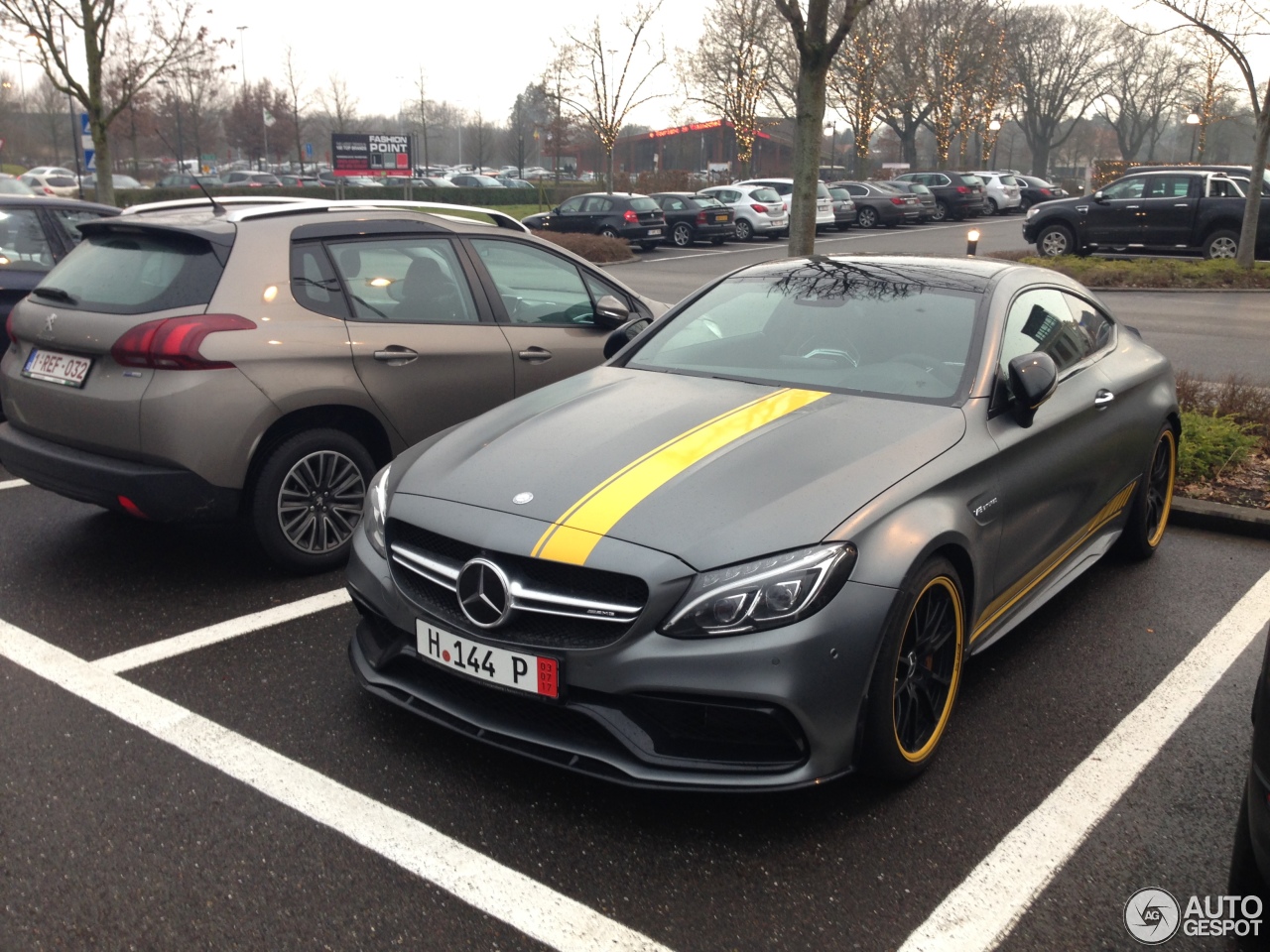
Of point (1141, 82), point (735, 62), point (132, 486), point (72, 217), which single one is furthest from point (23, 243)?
point (1141, 82)

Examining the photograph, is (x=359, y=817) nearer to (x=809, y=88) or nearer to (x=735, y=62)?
(x=809, y=88)

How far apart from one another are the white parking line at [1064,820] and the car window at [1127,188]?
66.5ft

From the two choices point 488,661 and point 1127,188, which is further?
point 1127,188

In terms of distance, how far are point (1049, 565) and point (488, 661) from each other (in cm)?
230

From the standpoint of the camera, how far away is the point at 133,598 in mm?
4863

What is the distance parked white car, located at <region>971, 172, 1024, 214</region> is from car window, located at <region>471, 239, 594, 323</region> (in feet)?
129

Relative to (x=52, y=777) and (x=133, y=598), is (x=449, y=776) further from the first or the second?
(x=133, y=598)

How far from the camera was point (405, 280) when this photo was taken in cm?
557

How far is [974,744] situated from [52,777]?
2.82 metres

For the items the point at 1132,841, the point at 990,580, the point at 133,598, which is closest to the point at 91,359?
the point at 133,598

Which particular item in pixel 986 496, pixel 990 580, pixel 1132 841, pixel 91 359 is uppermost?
pixel 91 359

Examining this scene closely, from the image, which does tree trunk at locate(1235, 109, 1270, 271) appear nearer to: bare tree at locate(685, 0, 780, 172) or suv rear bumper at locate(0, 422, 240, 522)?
suv rear bumper at locate(0, 422, 240, 522)

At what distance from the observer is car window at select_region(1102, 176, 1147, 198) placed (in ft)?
73.4

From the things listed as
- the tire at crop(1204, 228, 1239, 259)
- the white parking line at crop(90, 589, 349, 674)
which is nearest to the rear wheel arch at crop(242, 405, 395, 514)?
the white parking line at crop(90, 589, 349, 674)
